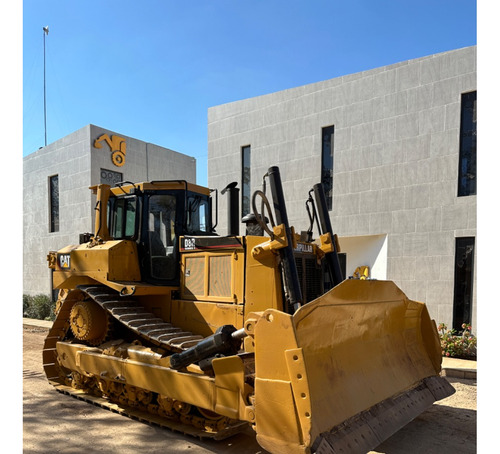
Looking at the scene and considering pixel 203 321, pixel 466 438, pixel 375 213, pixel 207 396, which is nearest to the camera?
pixel 207 396

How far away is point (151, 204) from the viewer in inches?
238

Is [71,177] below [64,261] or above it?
above

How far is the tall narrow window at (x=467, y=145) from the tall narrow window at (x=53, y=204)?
16572mm

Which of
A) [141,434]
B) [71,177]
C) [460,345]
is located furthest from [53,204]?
[460,345]

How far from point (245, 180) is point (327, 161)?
2886 mm

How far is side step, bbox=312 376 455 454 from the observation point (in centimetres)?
347

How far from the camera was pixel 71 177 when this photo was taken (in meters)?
17.3

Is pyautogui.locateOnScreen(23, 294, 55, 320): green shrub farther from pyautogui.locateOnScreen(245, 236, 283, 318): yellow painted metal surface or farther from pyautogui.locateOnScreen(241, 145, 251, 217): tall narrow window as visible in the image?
pyautogui.locateOnScreen(245, 236, 283, 318): yellow painted metal surface

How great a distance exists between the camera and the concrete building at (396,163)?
925 centimetres

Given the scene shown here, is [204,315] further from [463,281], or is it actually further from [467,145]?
[467,145]

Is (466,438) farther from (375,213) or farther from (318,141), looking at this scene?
(318,141)

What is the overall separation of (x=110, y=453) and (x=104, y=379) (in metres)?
1.56

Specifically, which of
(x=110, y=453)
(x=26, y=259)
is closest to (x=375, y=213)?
(x=110, y=453)

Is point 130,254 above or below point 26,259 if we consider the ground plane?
above
